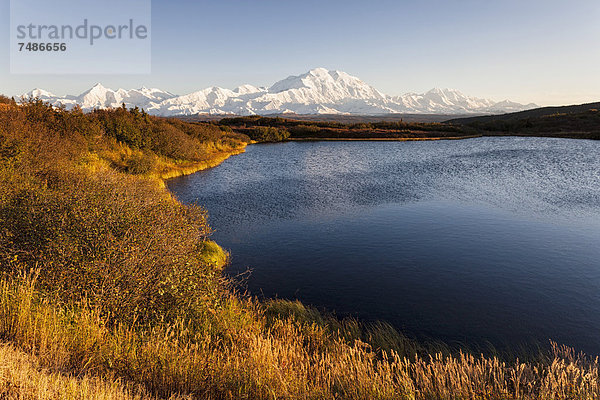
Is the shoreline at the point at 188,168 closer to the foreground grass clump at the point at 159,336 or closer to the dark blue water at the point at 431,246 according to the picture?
the dark blue water at the point at 431,246

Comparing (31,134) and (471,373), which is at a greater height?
(31,134)

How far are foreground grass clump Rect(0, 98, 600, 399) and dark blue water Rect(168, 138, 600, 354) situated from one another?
2.01 m

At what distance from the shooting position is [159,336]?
6824 millimetres

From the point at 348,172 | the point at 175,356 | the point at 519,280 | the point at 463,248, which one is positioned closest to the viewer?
the point at 175,356

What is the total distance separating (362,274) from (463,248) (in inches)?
260

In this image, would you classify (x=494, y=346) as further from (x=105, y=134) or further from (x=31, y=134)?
(x=105, y=134)

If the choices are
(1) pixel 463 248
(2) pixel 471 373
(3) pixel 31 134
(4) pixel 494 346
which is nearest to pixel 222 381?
(2) pixel 471 373

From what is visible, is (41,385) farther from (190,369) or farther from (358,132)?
(358,132)

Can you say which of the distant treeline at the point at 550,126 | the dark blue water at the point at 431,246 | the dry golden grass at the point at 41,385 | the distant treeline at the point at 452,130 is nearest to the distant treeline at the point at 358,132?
the distant treeline at the point at 452,130

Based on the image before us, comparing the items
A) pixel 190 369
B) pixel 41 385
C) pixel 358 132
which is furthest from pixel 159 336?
pixel 358 132

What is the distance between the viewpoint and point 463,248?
58.3ft

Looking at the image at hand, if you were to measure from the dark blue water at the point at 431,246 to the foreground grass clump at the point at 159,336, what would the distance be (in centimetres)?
201

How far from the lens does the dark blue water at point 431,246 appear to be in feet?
39.0

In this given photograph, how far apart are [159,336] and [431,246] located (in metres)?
15.2
